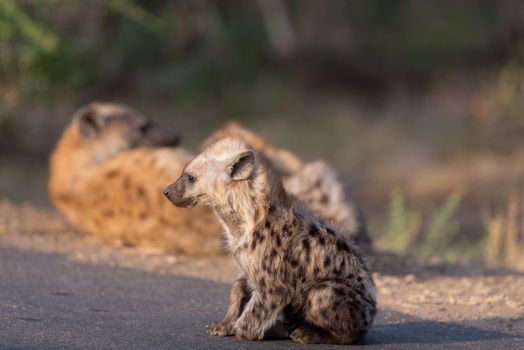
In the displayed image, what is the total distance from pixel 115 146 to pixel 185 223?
1.91 m

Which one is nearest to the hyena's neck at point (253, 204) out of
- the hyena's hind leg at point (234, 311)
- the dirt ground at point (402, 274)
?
the hyena's hind leg at point (234, 311)

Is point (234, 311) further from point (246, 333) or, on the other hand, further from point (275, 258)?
point (275, 258)

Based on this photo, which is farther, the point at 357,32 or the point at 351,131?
the point at 357,32

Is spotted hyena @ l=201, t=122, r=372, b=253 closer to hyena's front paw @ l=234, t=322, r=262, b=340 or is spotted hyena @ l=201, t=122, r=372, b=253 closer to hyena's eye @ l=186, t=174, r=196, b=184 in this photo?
hyena's eye @ l=186, t=174, r=196, b=184


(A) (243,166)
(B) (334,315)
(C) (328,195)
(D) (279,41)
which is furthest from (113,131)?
(D) (279,41)

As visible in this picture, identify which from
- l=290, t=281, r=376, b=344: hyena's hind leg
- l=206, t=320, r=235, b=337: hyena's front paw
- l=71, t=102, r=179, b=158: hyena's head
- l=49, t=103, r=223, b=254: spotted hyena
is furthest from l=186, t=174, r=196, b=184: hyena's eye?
l=71, t=102, r=179, b=158: hyena's head

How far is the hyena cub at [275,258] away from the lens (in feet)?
15.3

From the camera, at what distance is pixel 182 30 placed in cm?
1981

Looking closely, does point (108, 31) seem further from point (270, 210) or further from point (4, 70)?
point (270, 210)

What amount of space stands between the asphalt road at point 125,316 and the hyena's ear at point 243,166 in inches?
32.1

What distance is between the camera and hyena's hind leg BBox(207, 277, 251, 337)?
4.79 m

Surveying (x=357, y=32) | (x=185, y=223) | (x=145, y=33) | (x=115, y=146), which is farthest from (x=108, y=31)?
(x=185, y=223)

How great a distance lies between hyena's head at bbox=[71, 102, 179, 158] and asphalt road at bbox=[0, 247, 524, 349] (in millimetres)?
2286

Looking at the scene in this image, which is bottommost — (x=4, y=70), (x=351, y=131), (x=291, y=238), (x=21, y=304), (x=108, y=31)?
(x=21, y=304)
